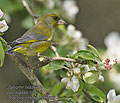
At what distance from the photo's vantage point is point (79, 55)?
1.01 metres

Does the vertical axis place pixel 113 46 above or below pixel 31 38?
above

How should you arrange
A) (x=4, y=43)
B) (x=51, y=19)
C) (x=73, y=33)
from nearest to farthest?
(x=4, y=43)
(x=51, y=19)
(x=73, y=33)

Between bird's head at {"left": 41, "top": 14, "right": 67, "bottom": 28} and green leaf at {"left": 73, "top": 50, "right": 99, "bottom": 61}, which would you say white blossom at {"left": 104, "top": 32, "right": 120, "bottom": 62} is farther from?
green leaf at {"left": 73, "top": 50, "right": 99, "bottom": 61}

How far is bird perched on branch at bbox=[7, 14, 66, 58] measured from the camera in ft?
3.57

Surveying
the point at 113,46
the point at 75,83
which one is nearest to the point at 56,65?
the point at 75,83

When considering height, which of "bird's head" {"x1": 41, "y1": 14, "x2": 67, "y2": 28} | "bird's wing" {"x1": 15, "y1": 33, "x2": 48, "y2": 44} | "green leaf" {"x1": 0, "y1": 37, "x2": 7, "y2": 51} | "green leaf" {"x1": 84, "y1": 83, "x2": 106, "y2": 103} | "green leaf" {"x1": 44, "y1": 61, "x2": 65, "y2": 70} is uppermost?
"bird's head" {"x1": 41, "y1": 14, "x2": 67, "y2": 28}

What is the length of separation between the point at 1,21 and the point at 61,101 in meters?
0.34

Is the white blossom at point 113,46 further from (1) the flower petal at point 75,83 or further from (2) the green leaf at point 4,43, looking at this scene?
(2) the green leaf at point 4,43

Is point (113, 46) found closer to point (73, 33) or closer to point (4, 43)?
point (73, 33)

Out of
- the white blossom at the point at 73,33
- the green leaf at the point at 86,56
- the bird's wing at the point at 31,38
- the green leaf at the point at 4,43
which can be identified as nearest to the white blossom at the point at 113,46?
the white blossom at the point at 73,33

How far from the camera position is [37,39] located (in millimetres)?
1198

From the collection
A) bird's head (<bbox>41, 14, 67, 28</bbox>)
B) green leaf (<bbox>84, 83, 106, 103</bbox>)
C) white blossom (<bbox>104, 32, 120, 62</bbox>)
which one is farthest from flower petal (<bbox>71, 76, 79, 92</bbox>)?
white blossom (<bbox>104, 32, 120, 62</bbox>)

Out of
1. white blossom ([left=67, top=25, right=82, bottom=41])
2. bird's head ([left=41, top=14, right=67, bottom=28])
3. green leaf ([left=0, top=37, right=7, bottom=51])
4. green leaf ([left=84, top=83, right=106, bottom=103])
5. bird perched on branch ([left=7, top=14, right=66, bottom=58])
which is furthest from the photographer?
white blossom ([left=67, top=25, right=82, bottom=41])

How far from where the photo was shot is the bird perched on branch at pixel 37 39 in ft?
3.57
